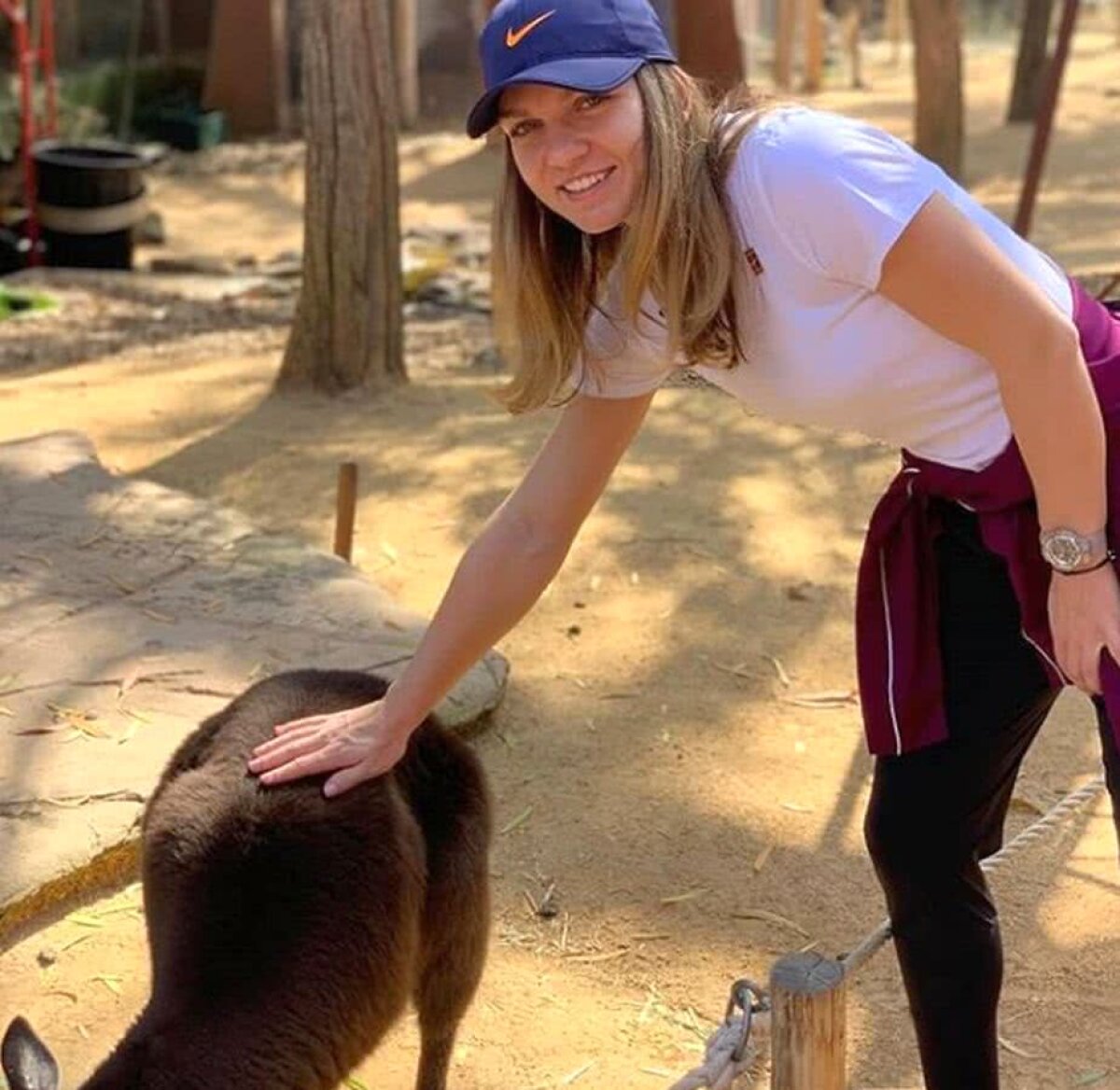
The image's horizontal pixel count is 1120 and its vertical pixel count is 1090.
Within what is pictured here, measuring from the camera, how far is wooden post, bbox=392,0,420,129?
17.2 m

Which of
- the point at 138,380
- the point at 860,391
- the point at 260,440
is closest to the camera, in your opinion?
the point at 860,391

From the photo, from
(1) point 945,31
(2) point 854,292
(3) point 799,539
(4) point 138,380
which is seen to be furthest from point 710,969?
(1) point 945,31

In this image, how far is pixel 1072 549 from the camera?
224 centimetres

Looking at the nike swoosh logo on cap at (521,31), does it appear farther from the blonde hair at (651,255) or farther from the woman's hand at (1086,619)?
the woman's hand at (1086,619)

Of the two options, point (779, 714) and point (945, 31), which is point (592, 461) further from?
point (945, 31)

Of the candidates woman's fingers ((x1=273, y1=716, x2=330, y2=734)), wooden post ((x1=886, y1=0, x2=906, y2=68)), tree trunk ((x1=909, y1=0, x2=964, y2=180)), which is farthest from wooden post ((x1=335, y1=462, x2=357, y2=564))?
wooden post ((x1=886, y1=0, x2=906, y2=68))

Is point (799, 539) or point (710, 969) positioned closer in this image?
point (710, 969)

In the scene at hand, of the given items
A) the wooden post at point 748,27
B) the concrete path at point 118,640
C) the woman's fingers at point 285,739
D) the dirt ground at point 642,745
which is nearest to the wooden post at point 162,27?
the wooden post at point 748,27

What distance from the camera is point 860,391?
228 centimetres

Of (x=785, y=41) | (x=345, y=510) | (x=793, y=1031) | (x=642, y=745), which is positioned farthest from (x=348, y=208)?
(x=785, y=41)

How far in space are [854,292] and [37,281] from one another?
942cm

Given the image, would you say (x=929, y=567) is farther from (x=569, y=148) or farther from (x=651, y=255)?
(x=569, y=148)

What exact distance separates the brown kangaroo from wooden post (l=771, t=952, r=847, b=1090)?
0.56m

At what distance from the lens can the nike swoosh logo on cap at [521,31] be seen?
7.22 feet
